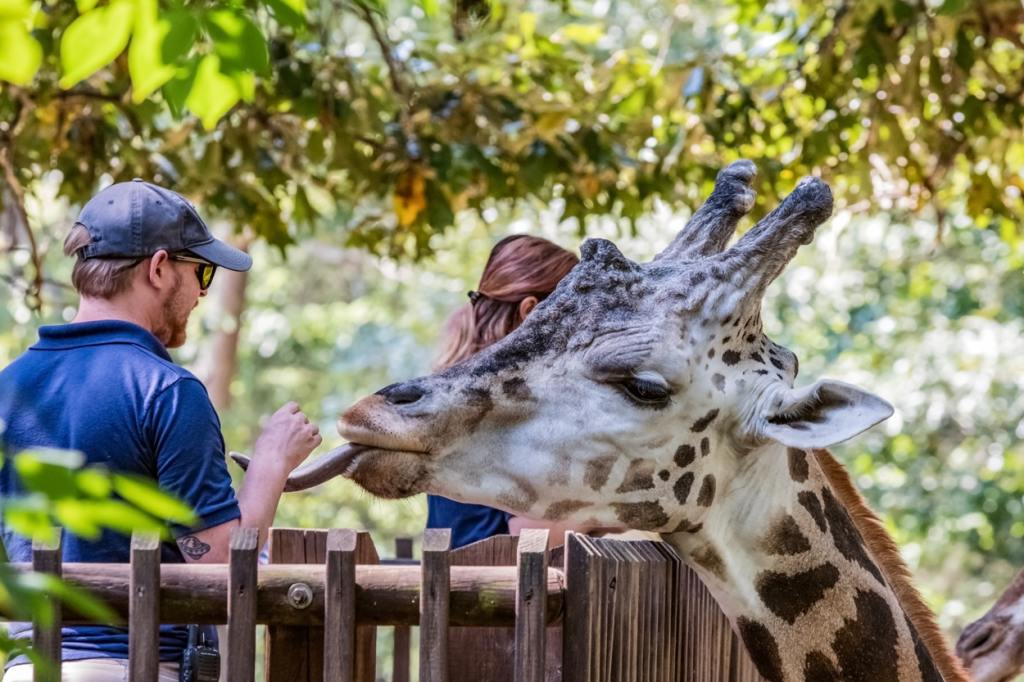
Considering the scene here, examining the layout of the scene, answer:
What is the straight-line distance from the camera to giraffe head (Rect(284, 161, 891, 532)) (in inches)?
109

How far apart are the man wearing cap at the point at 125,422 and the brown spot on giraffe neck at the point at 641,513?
2.81 ft

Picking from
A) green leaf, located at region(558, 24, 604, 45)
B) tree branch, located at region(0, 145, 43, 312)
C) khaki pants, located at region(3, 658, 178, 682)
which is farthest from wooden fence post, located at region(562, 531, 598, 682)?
green leaf, located at region(558, 24, 604, 45)

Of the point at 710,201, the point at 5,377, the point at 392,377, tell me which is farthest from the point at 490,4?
the point at 392,377

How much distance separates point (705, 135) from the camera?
7.18 m

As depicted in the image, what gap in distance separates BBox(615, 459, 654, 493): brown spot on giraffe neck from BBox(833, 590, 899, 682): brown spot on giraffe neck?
1.82 ft

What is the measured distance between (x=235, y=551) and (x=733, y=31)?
6.12 meters

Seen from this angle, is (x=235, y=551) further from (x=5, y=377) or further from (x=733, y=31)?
(x=733, y=31)

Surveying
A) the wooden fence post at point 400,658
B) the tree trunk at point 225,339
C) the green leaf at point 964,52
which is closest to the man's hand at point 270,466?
the wooden fence post at point 400,658

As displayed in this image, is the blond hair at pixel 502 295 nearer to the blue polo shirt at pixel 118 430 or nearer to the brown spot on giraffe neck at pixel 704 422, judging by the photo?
the blue polo shirt at pixel 118 430

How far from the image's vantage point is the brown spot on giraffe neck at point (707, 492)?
115 inches

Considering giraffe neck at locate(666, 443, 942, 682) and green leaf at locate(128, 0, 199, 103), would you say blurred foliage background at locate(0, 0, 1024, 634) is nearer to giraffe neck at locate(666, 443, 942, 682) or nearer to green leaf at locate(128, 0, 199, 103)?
giraffe neck at locate(666, 443, 942, 682)

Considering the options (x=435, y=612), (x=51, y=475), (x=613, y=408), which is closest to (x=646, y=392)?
(x=613, y=408)

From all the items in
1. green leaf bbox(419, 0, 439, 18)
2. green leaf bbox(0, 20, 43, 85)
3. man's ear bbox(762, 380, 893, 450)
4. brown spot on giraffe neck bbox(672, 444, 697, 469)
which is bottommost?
brown spot on giraffe neck bbox(672, 444, 697, 469)

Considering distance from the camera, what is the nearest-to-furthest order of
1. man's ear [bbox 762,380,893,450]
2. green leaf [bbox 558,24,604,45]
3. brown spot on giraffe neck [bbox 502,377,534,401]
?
man's ear [bbox 762,380,893,450] < brown spot on giraffe neck [bbox 502,377,534,401] < green leaf [bbox 558,24,604,45]
